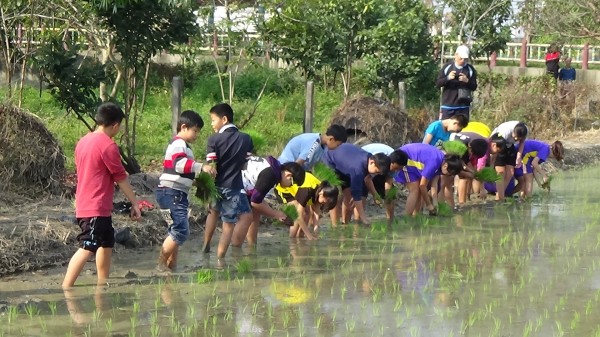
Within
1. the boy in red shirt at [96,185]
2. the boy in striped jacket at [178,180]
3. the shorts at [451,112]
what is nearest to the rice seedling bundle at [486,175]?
the shorts at [451,112]

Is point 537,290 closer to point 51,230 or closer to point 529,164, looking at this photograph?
point 51,230

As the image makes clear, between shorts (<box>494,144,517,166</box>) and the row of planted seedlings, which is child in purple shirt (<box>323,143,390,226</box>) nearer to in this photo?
the row of planted seedlings

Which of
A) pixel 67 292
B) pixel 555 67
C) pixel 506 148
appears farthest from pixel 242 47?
pixel 555 67

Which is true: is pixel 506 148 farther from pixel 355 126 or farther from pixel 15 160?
pixel 15 160

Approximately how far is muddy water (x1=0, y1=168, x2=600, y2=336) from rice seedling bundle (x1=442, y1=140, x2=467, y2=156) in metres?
1.62

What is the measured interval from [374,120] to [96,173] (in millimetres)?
8173

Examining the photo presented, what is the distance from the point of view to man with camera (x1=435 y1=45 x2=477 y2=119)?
45.1 ft

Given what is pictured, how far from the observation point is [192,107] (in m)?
20.0

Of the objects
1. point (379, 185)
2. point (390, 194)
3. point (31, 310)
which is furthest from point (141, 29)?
point (31, 310)

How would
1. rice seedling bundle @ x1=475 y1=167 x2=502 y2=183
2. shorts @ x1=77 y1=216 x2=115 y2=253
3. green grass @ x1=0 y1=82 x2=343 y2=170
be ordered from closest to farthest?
shorts @ x1=77 y1=216 x2=115 y2=253 → rice seedling bundle @ x1=475 y1=167 x2=502 y2=183 → green grass @ x1=0 y1=82 x2=343 y2=170

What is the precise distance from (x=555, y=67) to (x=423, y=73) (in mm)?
5961

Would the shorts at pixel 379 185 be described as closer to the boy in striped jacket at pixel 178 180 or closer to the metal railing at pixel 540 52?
the boy in striped jacket at pixel 178 180

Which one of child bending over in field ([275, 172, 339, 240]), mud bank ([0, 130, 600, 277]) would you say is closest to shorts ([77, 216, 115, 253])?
mud bank ([0, 130, 600, 277])

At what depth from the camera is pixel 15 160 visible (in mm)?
10195
